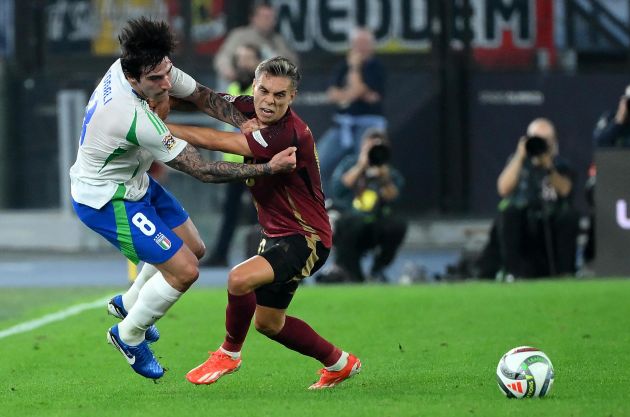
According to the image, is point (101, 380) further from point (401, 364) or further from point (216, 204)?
point (216, 204)

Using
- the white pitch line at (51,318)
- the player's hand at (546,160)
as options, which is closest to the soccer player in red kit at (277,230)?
the white pitch line at (51,318)

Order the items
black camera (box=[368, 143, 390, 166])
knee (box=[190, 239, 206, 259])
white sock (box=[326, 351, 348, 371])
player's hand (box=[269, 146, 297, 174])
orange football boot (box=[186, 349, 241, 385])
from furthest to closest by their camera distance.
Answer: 1. black camera (box=[368, 143, 390, 166])
2. knee (box=[190, 239, 206, 259])
3. white sock (box=[326, 351, 348, 371])
4. orange football boot (box=[186, 349, 241, 385])
5. player's hand (box=[269, 146, 297, 174])

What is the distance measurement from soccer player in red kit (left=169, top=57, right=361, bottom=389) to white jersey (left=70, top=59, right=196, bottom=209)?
9.7 inches

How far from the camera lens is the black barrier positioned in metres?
13.9

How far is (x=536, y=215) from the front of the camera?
547 inches

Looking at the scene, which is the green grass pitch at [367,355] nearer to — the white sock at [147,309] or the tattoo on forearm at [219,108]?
the white sock at [147,309]

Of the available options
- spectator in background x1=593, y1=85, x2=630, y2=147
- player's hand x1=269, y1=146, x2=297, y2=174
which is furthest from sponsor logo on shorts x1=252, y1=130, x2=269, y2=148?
spectator in background x1=593, y1=85, x2=630, y2=147

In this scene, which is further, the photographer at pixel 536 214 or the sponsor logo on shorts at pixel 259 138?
the photographer at pixel 536 214

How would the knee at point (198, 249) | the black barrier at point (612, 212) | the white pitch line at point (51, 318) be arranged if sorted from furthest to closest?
the black barrier at point (612, 212), the white pitch line at point (51, 318), the knee at point (198, 249)

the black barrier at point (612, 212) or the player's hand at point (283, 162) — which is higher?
the player's hand at point (283, 162)

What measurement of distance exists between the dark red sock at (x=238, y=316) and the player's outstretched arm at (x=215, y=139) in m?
0.74

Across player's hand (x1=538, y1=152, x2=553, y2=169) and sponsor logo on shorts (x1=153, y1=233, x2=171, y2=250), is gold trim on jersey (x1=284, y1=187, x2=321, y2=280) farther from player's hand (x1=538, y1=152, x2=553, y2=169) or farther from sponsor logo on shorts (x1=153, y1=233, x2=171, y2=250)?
player's hand (x1=538, y1=152, x2=553, y2=169)

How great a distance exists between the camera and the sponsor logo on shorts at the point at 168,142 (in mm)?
7625

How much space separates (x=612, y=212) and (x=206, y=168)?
272 inches
